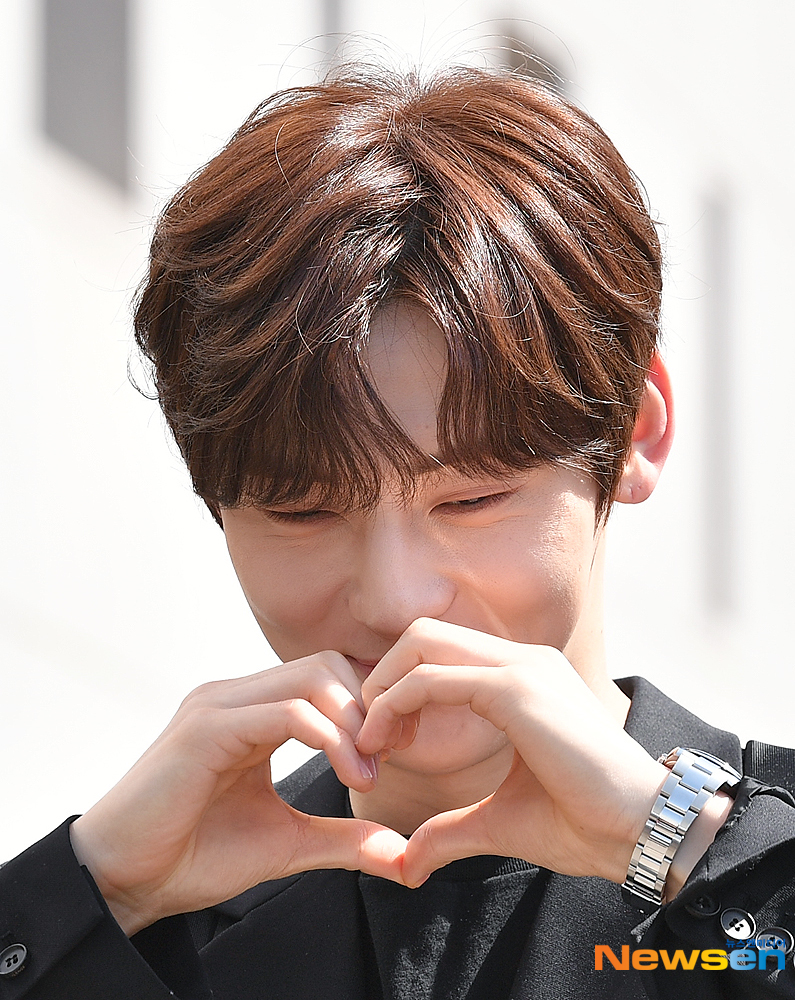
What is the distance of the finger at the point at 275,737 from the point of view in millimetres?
1026

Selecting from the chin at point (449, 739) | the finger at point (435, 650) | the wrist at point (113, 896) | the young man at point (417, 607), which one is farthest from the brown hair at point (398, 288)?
the wrist at point (113, 896)

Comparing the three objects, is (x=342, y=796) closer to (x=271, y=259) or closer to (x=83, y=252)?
(x=271, y=259)

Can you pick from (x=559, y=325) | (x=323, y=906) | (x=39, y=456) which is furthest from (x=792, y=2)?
(x=323, y=906)

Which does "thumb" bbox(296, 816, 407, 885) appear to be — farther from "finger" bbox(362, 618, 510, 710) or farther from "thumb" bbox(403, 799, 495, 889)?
"finger" bbox(362, 618, 510, 710)

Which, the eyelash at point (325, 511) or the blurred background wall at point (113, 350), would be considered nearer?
the eyelash at point (325, 511)

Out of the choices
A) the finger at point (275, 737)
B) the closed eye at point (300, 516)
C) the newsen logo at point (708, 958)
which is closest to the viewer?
the newsen logo at point (708, 958)

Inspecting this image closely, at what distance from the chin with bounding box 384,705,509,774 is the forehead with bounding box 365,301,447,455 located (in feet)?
0.89

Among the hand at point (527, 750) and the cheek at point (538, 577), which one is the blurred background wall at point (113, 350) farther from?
the hand at point (527, 750)

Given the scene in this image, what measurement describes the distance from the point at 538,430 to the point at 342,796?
0.54 metres

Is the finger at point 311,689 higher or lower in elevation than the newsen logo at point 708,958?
higher

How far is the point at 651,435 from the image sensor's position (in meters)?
1.33

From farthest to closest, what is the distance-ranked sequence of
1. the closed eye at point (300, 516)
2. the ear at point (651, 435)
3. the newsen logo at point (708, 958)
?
the ear at point (651, 435) < the closed eye at point (300, 516) < the newsen logo at point (708, 958)

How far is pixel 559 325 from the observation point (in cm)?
113

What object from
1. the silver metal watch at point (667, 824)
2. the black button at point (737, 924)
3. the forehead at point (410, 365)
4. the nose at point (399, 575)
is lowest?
the black button at point (737, 924)
